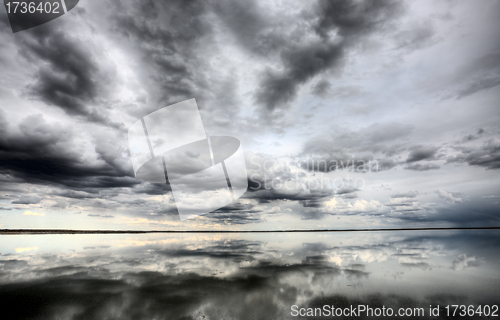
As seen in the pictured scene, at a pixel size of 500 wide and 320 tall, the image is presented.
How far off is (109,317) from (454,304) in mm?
14750

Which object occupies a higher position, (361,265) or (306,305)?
(306,305)

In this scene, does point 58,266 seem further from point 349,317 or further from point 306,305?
point 349,317

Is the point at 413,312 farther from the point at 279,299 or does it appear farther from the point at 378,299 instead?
the point at 279,299

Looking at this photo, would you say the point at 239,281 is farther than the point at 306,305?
Yes

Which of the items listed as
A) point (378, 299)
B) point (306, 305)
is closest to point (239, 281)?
point (306, 305)

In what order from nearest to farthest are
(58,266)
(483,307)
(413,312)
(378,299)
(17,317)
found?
(17,317) → (413,312) → (483,307) → (378,299) → (58,266)

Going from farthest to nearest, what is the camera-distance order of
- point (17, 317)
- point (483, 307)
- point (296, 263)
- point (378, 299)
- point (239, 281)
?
point (296, 263) → point (239, 281) → point (378, 299) → point (483, 307) → point (17, 317)

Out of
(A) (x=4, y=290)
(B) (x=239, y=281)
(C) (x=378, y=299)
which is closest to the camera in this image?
(C) (x=378, y=299)

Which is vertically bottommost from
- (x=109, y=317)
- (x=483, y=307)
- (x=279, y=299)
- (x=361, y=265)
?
(x=361, y=265)

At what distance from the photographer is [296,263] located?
1783cm

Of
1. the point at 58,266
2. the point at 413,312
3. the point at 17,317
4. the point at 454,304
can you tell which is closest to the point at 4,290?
the point at 17,317

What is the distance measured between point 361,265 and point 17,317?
2033cm

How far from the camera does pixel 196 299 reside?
9.67 m

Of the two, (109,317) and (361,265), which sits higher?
(109,317)
